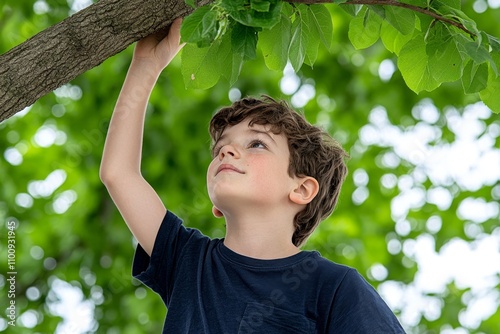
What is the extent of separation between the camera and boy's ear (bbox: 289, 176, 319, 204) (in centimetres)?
205

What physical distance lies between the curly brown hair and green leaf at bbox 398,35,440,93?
34 centimetres

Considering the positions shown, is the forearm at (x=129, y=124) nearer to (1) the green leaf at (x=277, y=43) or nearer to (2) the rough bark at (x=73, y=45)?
(2) the rough bark at (x=73, y=45)

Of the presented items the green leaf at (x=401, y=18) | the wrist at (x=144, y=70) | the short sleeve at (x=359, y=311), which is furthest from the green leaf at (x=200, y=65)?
the short sleeve at (x=359, y=311)

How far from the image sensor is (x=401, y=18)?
1754mm

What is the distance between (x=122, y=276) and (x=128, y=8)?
3599 mm

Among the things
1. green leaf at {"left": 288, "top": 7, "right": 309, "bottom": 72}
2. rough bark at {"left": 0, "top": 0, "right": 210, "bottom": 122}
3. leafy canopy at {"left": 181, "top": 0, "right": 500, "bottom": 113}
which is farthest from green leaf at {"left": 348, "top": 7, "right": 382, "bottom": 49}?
rough bark at {"left": 0, "top": 0, "right": 210, "bottom": 122}

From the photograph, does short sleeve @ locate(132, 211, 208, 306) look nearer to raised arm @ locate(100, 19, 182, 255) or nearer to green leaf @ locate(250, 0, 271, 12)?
raised arm @ locate(100, 19, 182, 255)

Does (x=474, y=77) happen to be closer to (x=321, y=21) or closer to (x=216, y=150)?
(x=321, y=21)

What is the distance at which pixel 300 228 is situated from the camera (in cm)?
211

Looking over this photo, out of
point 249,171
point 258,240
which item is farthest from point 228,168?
point 258,240

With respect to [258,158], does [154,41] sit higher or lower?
higher

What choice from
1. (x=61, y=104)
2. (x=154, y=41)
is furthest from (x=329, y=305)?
(x=61, y=104)

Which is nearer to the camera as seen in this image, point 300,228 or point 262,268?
point 262,268

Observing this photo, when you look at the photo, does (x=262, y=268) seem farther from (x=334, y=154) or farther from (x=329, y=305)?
(x=334, y=154)
